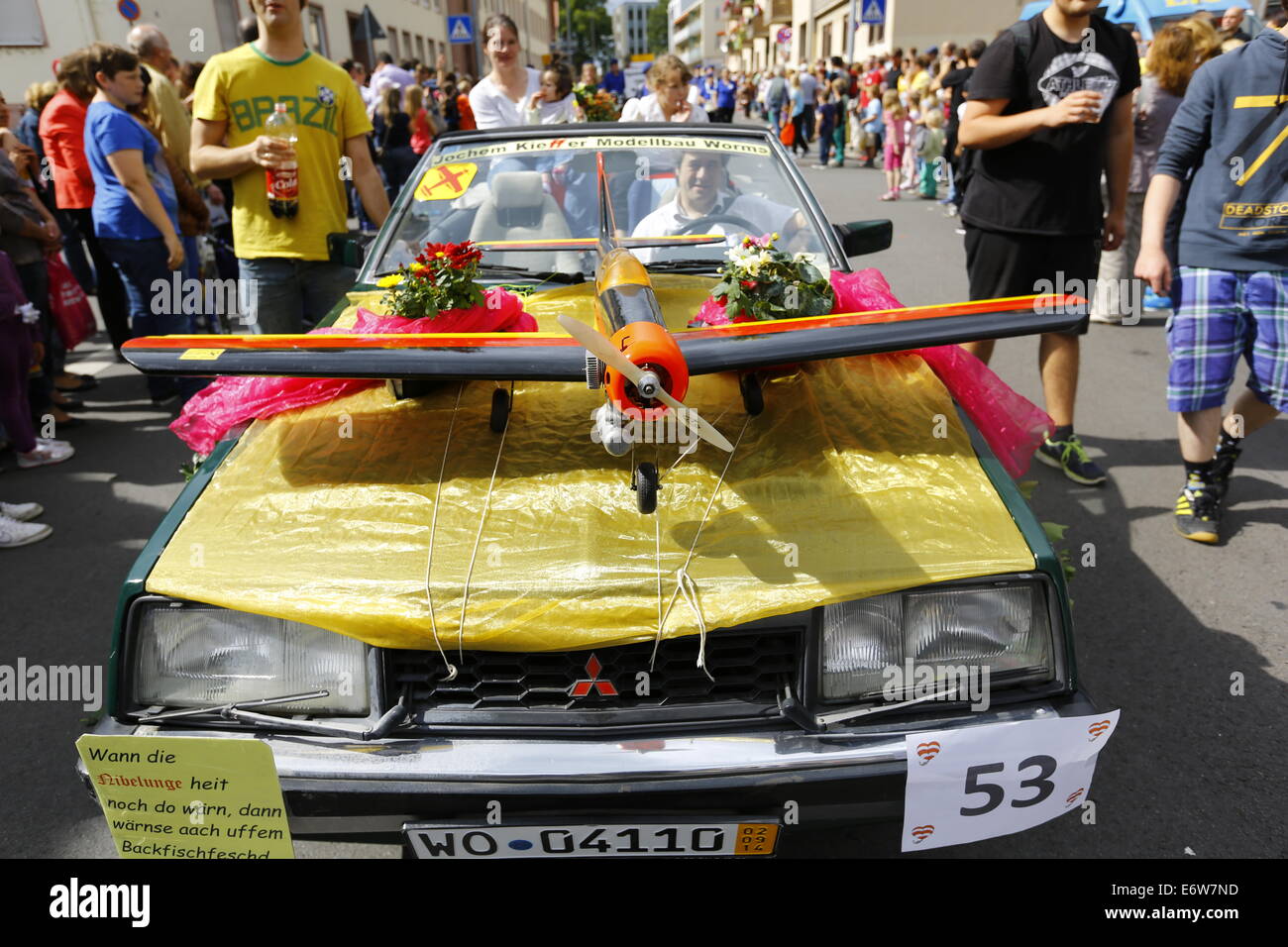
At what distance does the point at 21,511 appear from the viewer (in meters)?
4.24

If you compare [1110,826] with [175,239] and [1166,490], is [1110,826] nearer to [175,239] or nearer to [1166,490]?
[1166,490]

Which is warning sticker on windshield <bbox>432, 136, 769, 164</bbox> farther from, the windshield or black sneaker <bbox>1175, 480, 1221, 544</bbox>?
black sneaker <bbox>1175, 480, 1221, 544</bbox>

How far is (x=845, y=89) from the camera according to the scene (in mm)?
19594

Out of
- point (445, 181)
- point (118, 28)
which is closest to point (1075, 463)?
point (445, 181)

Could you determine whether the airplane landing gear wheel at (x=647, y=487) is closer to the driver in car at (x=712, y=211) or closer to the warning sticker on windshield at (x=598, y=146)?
the driver in car at (x=712, y=211)

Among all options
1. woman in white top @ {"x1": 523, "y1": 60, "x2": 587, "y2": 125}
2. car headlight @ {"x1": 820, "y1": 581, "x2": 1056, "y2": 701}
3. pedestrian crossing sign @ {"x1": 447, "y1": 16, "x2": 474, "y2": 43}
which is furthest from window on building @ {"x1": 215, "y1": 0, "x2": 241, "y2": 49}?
car headlight @ {"x1": 820, "y1": 581, "x2": 1056, "y2": 701}

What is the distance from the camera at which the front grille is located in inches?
69.1

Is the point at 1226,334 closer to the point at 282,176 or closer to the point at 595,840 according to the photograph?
the point at 595,840

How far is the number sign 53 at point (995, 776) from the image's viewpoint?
1.69 meters

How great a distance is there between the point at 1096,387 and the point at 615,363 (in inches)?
201

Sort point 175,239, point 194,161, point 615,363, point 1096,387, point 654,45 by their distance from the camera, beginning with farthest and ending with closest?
1. point 654,45
2. point 1096,387
3. point 175,239
4. point 194,161
5. point 615,363

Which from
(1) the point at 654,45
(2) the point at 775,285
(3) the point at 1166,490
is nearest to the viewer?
(2) the point at 775,285

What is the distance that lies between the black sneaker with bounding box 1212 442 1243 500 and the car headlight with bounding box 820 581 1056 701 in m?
2.60

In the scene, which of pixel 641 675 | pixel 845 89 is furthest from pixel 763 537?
pixel 845 89
